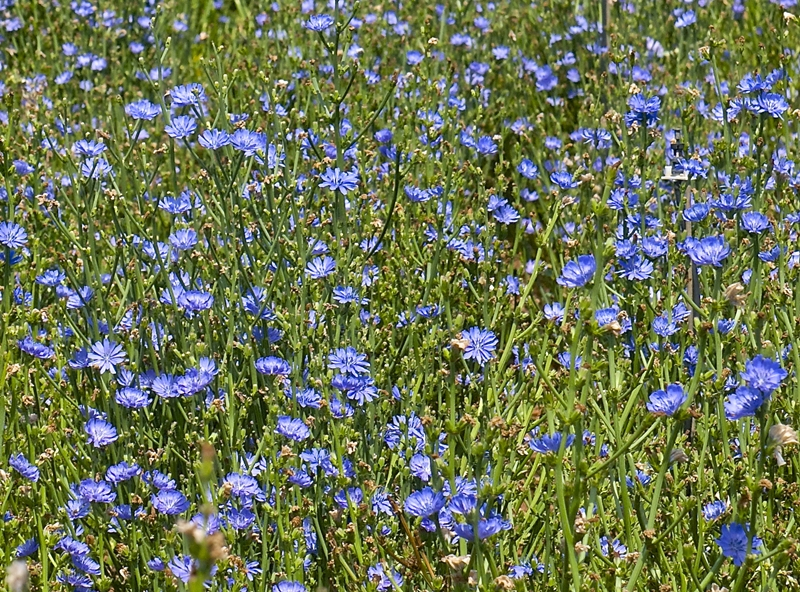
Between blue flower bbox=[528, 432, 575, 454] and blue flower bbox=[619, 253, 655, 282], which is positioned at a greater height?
blue flower bbox=[619, 253, 655, 282]

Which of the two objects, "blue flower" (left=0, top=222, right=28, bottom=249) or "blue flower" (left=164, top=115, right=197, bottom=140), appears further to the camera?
"blue flower" (left=164, top=115, right=197, bottom=140)

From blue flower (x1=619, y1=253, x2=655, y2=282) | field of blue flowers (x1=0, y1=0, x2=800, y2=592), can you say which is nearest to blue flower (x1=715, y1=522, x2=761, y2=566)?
field of blue flowers (x1=0, y1=0, x2=800, y2=592)

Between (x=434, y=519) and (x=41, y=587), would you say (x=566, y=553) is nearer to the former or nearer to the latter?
(x=434, y=519)

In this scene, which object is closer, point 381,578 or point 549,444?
point 549,444

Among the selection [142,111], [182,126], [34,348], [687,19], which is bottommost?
[34,348]

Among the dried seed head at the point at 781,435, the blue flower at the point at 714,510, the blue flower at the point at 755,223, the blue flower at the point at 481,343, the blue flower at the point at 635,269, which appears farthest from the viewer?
the blue flower at the point at 635,269

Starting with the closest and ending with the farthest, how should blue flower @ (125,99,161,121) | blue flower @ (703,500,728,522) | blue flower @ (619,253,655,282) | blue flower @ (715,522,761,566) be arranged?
blue flower @ (715,522,761,566) < blue flower @ (703,500,728,522) < blue flower @ (619,253,655,282) < blue flower @ (125,99,161,121)

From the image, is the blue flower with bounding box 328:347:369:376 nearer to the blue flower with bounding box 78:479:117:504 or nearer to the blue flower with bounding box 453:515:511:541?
the blue flower with bounding box 78:479:117:504

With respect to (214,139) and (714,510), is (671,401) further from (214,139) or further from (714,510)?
(214,139)

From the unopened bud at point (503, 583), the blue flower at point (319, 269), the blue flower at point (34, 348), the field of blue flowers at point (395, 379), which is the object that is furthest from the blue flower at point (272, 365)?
the unopened bud at point (503, 583)

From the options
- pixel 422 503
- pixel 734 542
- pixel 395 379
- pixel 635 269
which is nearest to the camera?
pixel 734 542

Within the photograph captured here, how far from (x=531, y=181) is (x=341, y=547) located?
8.16 ft

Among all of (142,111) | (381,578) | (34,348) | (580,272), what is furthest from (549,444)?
(142,111)

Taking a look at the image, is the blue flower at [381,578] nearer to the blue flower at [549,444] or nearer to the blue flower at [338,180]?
the blue flower at [549,444]
